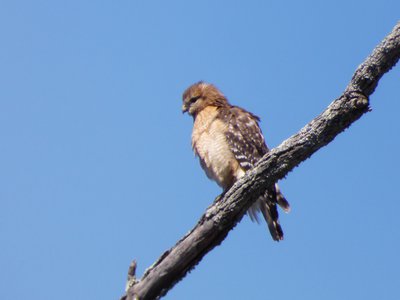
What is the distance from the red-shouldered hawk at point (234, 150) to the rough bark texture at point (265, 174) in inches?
91.1

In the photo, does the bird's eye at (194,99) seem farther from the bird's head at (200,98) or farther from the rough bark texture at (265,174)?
the rough bark texture at (265,174)

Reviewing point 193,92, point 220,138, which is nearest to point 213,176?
point 220,138

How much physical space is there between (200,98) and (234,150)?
164 cm

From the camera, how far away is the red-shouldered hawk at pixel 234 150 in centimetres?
722

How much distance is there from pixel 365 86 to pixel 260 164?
0.88 meters

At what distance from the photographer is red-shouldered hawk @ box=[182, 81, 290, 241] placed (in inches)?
284

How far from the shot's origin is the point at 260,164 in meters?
4.65

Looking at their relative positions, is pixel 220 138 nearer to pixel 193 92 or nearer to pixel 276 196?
pixel 276 196

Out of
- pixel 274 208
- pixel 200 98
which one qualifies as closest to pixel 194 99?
pixel 200 98

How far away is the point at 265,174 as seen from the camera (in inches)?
182

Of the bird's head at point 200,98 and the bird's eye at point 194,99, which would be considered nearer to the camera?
the bird's head at point 200,98

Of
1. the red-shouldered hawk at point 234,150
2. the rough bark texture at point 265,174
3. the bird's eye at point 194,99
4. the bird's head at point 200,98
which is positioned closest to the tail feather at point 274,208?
the red-shouldered hawk at point 234,150

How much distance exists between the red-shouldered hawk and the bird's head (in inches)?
20.9

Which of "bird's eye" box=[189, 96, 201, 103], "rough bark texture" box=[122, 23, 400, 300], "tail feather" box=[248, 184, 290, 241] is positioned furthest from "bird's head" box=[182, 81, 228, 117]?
"rough bark texture" box=[122, 23, 400, 300]
